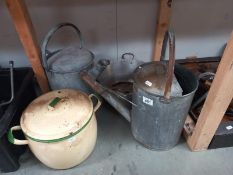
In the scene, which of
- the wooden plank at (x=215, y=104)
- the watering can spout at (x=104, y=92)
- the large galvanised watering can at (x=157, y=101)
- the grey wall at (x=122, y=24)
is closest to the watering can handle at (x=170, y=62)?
the large galvanised watering can at (x=157, y=101)

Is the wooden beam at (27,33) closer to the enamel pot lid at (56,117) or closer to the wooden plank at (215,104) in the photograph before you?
the enamel pot lid at (56,117)

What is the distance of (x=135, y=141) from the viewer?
114 centimetres

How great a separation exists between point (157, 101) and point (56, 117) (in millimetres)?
416

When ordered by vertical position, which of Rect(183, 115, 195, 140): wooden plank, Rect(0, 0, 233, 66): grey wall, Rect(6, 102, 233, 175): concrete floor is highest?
Rect(0, 0, 233, 66): grey wall

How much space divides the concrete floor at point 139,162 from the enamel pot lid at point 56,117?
26 cm

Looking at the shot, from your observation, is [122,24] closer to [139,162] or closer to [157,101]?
[157,101]

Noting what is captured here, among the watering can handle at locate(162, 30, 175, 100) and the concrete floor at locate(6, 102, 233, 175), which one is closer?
the watering can handle at locate(162, 30, 175, 100)

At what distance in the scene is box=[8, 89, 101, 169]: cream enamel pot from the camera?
850 mm

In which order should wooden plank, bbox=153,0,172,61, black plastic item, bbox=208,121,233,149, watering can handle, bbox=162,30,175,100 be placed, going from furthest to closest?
wooden plank, bbox=153,0,172,61 < black plastic item, bbox=208,121,233,149 < watering can handle, bbox=162,30,175,100

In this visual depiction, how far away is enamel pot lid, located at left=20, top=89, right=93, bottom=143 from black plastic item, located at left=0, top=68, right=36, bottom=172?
88 millimetres

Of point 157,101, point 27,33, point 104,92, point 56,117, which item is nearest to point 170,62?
point 157,101

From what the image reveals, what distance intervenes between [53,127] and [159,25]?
80cm

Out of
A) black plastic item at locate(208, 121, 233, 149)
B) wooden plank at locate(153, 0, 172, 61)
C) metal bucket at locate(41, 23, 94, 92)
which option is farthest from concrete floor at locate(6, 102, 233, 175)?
wooden plank at locate(153, 0, 172, 61)

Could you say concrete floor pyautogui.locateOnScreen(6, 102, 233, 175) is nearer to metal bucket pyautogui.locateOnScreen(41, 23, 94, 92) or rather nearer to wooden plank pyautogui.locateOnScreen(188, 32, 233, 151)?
wooden plank pyautogui.locateOnScreen(188, 32, 233, 151)
